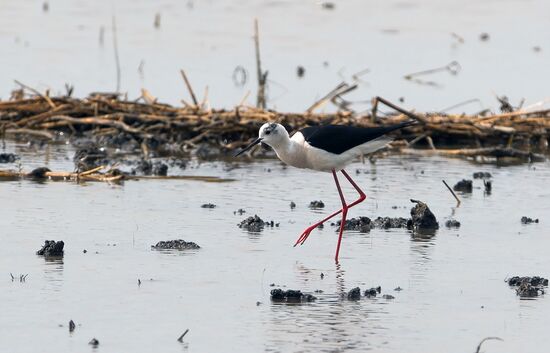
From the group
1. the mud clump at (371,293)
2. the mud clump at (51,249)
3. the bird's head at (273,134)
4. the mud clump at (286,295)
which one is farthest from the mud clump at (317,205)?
the mud clump at (286,295)

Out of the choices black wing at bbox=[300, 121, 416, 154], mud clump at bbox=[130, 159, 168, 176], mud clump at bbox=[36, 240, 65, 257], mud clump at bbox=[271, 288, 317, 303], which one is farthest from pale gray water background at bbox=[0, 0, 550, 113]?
mud clump at bbox=[271, 288, 317, 303]

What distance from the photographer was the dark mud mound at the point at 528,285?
8.76 m

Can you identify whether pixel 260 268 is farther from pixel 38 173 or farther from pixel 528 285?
pixel 38 173

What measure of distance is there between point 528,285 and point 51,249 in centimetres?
324

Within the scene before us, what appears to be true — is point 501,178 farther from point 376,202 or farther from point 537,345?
point 537,345

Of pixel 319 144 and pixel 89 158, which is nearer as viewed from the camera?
pixel 319 144

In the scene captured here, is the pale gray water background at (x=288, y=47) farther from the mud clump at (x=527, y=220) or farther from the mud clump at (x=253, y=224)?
the mud clump at (x=253, y=224)

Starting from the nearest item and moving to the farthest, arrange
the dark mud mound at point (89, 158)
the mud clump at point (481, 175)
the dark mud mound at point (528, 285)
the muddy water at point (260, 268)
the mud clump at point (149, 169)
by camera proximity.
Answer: the muddy water at point (260, 268), the dark mud mound at point (528, 285), the mud clump at point (149, 169), the dark mud mound at point (89, 158), the mud clump at point (481, 175)

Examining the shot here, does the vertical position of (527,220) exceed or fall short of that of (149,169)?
it falls short

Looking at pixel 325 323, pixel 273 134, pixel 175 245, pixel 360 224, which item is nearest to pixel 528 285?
pixel 325 323

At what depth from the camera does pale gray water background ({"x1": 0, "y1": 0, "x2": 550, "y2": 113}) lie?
1814cm

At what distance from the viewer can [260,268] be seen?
9.41 meters

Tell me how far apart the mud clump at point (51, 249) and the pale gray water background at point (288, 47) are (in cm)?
745

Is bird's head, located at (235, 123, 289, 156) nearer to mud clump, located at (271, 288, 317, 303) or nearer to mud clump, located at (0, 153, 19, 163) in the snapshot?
mud clump, located at (271, 288, 317, 303)
